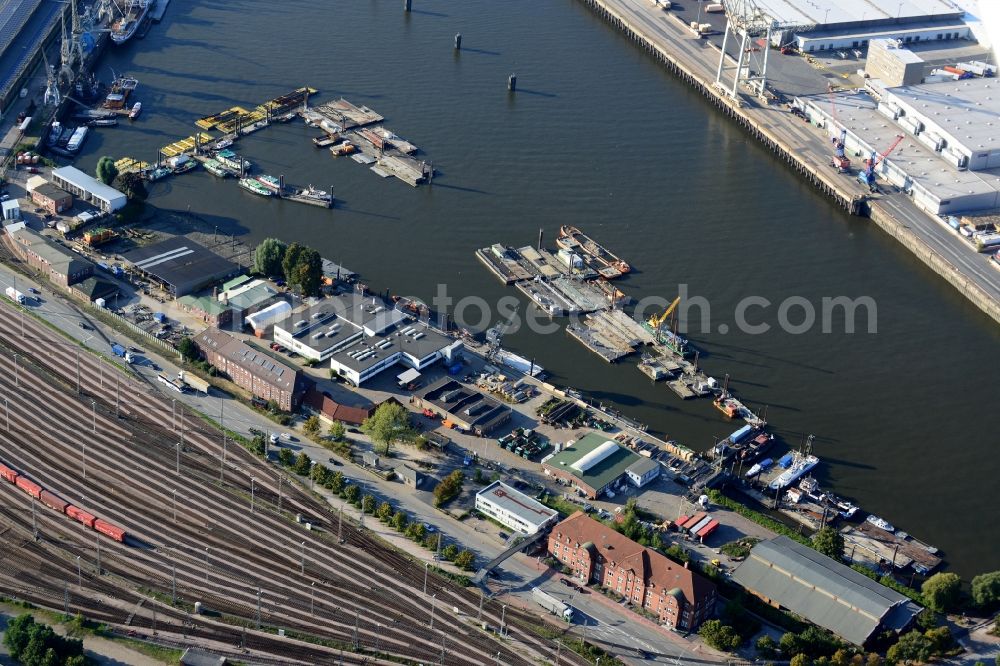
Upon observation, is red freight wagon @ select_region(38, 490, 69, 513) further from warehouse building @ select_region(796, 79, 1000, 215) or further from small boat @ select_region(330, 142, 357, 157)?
warehouse building @ select_region(796, 79, 1000, 215)

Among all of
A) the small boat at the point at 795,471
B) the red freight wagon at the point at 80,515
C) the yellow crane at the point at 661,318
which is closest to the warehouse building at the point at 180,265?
the red freight wagon at the point at 80,515

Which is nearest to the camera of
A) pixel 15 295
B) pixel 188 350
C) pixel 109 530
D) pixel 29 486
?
pixel 109 530

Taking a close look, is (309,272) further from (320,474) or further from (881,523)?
(881,523)

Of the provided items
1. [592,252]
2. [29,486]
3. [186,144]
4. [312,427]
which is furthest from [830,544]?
[186,144]

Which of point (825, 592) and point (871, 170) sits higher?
point (871, 170)

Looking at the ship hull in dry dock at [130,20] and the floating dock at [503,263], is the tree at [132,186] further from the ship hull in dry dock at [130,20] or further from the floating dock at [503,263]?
the ship hull in dry dock at [130,20]

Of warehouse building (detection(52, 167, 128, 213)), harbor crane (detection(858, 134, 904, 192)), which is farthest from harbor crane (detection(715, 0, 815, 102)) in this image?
warehouse building (detection(52, 167, 128, 213))
